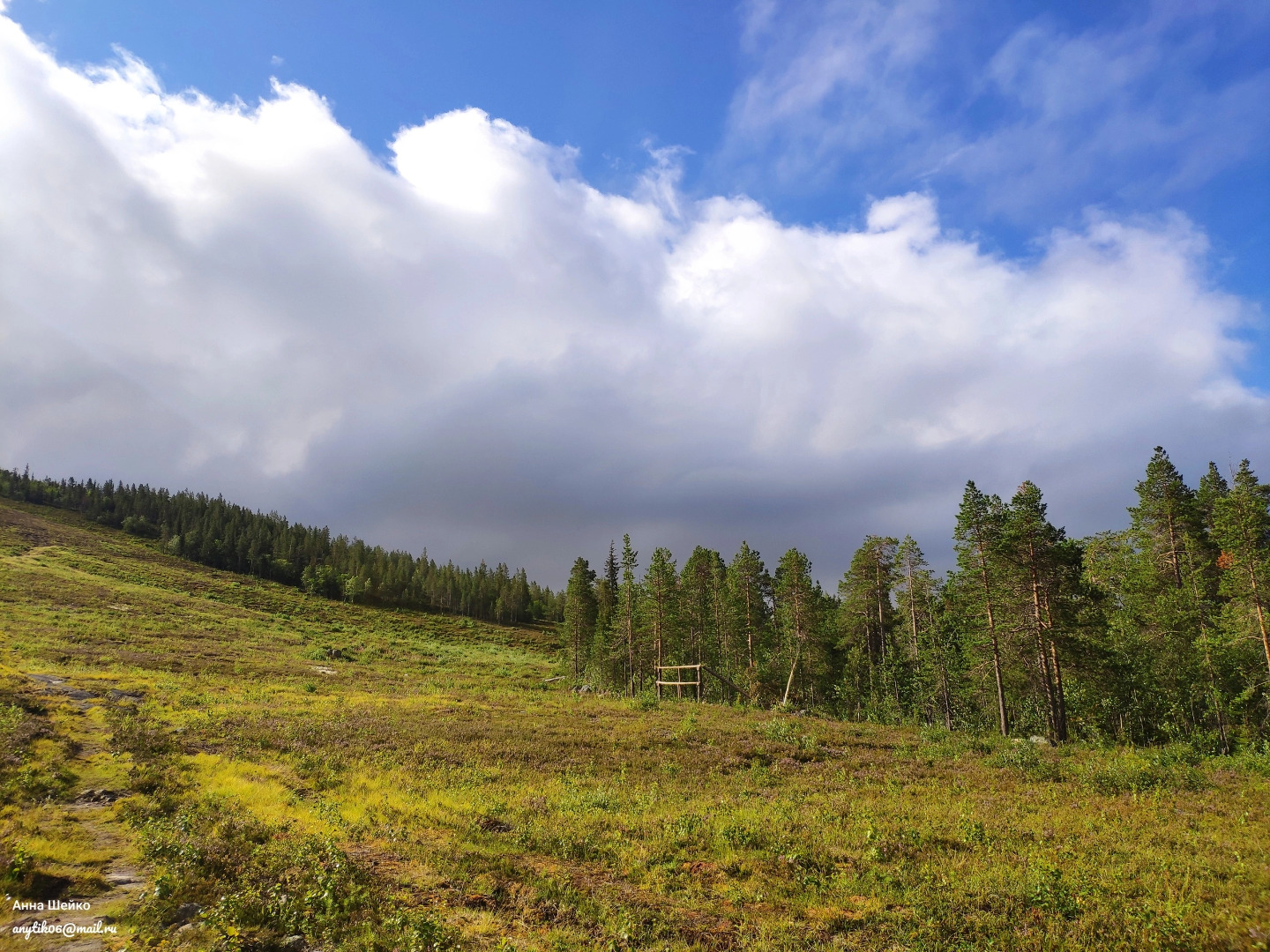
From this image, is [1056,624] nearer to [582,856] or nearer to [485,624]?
[582,856]

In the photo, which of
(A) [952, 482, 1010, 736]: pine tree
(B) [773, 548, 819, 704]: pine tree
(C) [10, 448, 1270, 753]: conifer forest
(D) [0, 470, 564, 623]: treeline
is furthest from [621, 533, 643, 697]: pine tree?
(D) [0, 470, 564, 623]: treeline

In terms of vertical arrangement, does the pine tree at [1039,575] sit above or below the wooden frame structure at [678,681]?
above

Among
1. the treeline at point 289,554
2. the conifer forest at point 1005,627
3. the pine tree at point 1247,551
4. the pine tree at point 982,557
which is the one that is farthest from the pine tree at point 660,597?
the treeline at point 289,554

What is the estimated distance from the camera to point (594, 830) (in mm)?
14875

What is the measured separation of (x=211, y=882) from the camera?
10477mm

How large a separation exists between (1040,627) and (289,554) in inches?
6999

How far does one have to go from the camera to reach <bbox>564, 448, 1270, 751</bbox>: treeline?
3222 cm

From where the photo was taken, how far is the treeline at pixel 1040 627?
32.2 metres

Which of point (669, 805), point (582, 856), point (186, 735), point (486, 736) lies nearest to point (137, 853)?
point (582, 856)

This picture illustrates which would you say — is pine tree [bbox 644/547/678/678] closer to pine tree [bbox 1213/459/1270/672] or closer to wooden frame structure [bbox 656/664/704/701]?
wooden frame structure [bbox 656/664/704/701]

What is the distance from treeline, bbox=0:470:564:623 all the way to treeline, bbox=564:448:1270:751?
106330 millimetres

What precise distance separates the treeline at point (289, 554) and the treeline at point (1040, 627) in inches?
4186

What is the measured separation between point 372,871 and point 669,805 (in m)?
9.18

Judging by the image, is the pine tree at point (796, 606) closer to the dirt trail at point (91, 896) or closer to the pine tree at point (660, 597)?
the pine tree at point (660, 597)
